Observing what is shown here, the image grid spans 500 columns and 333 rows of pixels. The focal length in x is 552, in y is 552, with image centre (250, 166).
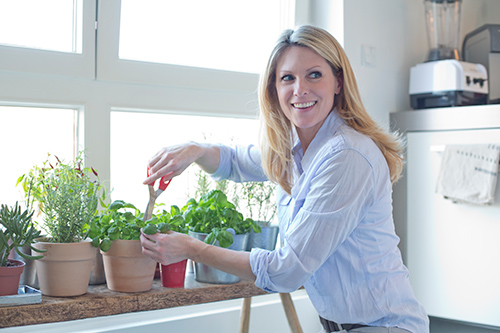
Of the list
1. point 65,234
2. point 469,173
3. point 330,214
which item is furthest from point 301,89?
point 469,173

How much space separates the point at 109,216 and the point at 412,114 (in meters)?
1.65

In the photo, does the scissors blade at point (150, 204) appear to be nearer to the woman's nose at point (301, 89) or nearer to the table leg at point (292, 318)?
the woman's nose at point (301, 89)

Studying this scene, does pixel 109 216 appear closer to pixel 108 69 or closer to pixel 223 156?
pixel 223 156

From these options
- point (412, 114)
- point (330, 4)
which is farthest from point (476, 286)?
point (330, 4)

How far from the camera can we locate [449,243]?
2.47 m

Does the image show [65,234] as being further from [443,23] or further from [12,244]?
[443,23]

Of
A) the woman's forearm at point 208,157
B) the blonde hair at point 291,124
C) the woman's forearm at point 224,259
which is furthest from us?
the woman's forearm at point 208,157

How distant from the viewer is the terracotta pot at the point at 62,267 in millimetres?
1348

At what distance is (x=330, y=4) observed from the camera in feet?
8.40

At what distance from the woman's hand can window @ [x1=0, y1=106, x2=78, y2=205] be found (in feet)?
1.64

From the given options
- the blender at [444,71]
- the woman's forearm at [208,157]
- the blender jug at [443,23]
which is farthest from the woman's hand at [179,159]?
the blender jug at [443,23]

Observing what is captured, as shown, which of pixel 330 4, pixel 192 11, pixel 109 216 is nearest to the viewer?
pixel 109 216

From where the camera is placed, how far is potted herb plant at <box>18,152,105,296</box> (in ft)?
4.44

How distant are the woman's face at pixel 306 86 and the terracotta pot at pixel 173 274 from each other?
0.50 metres
